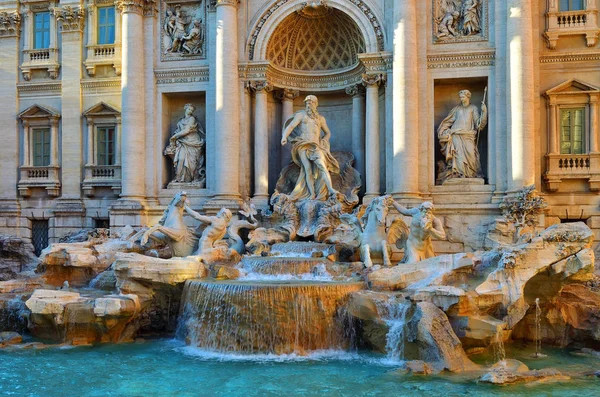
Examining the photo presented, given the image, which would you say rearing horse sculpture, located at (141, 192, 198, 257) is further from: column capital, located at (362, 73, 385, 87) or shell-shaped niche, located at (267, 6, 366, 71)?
column capital, located at (362, 73, 385, 87)

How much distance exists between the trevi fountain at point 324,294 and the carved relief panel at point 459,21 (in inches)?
1.6

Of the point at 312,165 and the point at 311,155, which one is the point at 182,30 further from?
the point at 312,165

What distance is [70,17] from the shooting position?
69.3 feet

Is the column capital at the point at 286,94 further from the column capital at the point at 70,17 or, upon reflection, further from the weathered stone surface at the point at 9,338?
the weathered stone surface at the point at 9,338

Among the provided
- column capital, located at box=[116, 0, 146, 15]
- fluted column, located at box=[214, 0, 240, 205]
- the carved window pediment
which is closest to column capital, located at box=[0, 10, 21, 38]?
column capital, located at box=[116, 0, 146, 15]

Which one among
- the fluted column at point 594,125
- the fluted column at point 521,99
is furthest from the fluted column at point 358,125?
the fluted column at point 594,125

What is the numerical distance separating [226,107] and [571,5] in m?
10.4

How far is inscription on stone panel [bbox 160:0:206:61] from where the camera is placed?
19922 millimetres

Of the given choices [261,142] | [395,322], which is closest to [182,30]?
[261,142]

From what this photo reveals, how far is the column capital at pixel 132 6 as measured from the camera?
64.4ft

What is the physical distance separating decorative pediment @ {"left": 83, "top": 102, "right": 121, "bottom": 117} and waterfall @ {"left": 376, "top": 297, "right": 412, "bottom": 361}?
1250 centimetres

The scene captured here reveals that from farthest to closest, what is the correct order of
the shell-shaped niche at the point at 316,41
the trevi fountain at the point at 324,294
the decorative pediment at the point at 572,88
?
the shell-shaped niche at the point at 316,41 → the decorative pediment at the point at 572,88 → the trevi fountain at the point at 324,294

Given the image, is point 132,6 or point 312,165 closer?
point 312,165

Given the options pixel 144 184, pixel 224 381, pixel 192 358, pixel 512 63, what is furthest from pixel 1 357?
pixel 512 63
